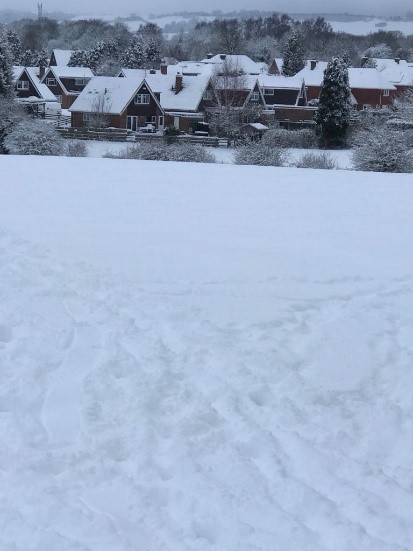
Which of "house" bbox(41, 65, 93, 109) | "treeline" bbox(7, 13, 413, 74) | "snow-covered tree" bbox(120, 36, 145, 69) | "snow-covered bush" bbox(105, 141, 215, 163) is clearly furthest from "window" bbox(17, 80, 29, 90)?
"snow-covered bush" bbox(105, 141, 215, 163)

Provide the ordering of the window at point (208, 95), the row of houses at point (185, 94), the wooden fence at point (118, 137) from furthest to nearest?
the window at point (208, 95) → the row of houses at point (185, 94) → the wooden fence at point (118, 137)

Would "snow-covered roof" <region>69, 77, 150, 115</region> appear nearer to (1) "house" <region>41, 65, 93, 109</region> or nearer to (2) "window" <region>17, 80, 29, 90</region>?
(2) "window" <region>17, 80, 29, 90</region>

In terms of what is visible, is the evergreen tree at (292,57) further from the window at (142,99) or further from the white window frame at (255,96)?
the window at (142,99)

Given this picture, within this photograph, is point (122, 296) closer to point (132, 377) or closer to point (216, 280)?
point (216, 280)

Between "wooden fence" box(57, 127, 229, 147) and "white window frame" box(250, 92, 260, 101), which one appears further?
"white window frame" box(250, 92, 260, 101)

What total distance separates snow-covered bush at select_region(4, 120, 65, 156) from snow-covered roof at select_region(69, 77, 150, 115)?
1694 centimetres

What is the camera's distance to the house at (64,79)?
152 ft

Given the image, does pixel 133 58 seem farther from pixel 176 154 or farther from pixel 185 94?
pixel 176 154

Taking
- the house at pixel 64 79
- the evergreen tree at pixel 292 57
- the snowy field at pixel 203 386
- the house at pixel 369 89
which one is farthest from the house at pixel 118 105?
the snowy field at pixel 203 386

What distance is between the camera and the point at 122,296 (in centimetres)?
532

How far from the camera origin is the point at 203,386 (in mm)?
4012

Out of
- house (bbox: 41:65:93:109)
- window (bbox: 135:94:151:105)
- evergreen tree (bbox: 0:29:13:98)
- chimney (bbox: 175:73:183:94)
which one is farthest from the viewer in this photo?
house (bbox: 41:65:93:109)

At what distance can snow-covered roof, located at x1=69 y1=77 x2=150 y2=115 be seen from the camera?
33906 mm

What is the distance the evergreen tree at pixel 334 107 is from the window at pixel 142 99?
29.3 feet
